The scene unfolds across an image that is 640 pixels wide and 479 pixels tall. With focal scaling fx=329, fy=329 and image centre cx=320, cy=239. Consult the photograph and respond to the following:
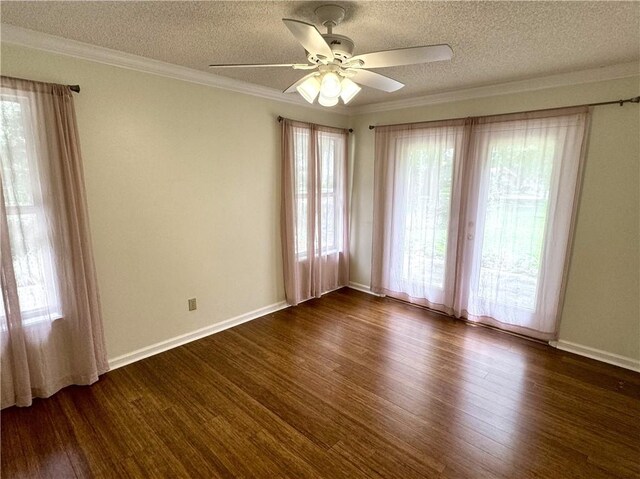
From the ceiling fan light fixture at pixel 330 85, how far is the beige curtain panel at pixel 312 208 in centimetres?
181

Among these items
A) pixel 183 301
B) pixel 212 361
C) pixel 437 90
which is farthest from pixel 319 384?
pixel 437 90

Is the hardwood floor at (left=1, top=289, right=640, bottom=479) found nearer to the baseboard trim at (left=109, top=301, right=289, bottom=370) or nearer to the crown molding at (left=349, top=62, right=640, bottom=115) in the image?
the baseboard trim at (left=109, top=301, right=289, bottom=370)

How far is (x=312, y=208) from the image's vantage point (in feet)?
12.9

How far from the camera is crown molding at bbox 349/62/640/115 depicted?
2590mm

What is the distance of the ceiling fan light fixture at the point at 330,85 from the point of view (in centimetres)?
179

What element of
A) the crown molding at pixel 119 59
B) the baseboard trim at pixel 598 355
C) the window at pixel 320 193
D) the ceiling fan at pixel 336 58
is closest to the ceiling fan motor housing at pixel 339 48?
the ceiling fan at pixel 336 58

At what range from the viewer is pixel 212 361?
2.81 m

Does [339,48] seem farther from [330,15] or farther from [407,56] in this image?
Result: [407,56]

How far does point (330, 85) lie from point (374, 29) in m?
0.53

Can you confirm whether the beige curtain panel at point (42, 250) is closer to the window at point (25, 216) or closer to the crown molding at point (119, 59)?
the window at point (25, 216)

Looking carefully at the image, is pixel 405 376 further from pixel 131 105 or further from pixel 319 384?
pixel 131 105

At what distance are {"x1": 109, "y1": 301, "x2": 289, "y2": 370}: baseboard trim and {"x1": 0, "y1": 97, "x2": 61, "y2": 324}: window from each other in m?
0.69

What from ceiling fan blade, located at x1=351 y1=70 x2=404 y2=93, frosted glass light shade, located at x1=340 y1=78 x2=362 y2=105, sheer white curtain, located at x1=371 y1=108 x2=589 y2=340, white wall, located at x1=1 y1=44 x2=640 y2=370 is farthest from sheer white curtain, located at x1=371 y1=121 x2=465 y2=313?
frosted glass light shade, located at x1=340 y1=78 x2=362 y2=105

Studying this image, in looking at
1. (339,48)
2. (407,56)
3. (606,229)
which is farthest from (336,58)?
(606,229)
